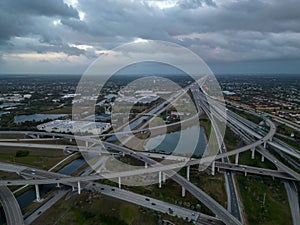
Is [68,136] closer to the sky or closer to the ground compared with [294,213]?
closer to the sky

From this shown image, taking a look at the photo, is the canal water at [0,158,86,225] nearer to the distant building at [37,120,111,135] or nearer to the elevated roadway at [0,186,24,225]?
the elevated roadway at [0,186,24,225]

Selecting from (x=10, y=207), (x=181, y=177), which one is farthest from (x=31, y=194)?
(x=181, y=177)

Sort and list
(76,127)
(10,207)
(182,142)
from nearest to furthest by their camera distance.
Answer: (10,207) < (182,142) < (76,127)

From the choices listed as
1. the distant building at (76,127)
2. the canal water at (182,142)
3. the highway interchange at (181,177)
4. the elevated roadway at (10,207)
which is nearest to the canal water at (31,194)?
the elevated roadway at (10,207)

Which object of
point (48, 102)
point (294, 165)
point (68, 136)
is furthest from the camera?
point (48, 102)

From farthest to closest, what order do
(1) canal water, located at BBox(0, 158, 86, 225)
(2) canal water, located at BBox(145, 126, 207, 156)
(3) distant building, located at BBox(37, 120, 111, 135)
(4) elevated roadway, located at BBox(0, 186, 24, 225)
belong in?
(3) distant building, located at BBox(37, 120, 111, 135) < (2) canal water, located at BBox(145, 126, 207, 156) < (1) canal water, located at BBox(0, 158, 86, 225) < (4) elevated roadway, located at BBox(0, 186, 24, 225)

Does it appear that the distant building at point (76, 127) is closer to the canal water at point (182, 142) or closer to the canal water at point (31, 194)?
the canal water at point (182, 142)

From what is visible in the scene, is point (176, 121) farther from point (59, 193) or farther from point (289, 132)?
point (59, 193)

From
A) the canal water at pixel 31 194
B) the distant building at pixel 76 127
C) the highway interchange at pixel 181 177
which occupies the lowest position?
the canal water at pixel 31 194

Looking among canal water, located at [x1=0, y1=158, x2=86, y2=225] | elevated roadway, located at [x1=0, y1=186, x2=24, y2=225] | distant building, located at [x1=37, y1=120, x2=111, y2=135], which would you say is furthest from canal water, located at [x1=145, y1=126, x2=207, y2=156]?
elevated roadway, located at [x1=0, y1=186, x2=24, y2=225]

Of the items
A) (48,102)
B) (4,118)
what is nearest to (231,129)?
(4,118)

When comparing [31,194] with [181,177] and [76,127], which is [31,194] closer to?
[181,177]
